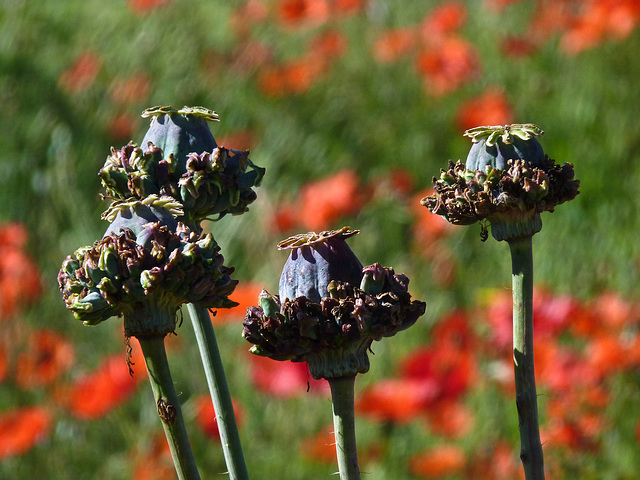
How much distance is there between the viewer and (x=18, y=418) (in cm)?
283

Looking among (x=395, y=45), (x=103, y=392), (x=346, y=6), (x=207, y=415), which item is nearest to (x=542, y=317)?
(x=207, y=415)

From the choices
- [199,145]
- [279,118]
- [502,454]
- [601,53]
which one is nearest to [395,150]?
[279,118]

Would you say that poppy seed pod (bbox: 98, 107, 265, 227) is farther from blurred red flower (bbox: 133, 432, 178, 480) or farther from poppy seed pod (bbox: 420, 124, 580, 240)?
blurred red flower (bbox: 133, 432, 178, 480)

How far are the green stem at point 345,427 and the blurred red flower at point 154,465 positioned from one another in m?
1.92

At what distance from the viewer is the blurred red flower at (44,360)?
3021 mm

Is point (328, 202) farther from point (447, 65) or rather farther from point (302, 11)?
point (302, 11)

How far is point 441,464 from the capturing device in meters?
2.64

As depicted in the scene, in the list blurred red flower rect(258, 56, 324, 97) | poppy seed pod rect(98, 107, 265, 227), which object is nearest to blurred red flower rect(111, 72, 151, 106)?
blurred red flower rect(258, 56, 324, 97)

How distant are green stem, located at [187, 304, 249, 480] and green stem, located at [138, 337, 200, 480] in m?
0.10

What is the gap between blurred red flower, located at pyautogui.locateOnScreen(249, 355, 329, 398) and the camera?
2.72 meters

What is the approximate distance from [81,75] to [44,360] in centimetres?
164

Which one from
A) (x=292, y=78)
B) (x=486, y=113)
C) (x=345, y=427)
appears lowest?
(x=345, y=427)

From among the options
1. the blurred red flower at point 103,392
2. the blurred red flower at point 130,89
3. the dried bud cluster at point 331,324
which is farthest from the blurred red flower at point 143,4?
the dried bud cluster at point 331,324

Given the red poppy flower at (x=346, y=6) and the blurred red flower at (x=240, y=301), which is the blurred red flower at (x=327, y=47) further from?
the blurred red flower at (x=240, y=301)
